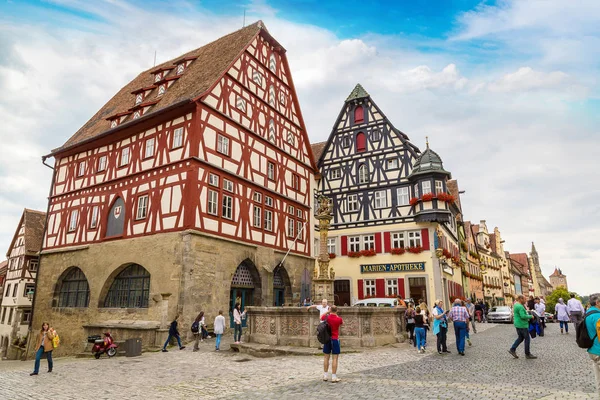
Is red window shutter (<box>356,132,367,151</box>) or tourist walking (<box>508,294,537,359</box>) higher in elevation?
red window shutter (<box>356,132,367,151</box>)

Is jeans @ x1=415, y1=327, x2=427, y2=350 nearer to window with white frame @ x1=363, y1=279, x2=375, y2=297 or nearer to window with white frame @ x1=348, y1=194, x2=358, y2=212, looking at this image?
window with white frame @ x1=363, y1=279, x2=375, y2=297

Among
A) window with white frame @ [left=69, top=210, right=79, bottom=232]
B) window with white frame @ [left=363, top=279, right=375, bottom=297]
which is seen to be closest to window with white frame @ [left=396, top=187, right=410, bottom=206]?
window with white frame @ [left=363, top=279, right=375, bottom=297]

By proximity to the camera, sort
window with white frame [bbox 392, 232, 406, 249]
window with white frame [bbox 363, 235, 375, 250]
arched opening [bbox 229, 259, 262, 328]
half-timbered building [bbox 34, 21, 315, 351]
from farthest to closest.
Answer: window with white frame [bbox 363, 235, 375, 250] → window with white frame [bbox 392, 232, 406, 249] → arched opening [bbox 229, 259, 262, 328] → half-timbered building [bbox 34, 21, 315, 351]

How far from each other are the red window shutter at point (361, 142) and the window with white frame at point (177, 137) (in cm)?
1552

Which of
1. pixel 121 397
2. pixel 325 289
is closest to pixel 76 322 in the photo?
pixel 325 289

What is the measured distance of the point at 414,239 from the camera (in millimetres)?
28531

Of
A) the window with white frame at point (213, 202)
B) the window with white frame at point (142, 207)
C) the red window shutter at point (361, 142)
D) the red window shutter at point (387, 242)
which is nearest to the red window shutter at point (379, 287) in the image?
the red window shutter at point (387, 242)

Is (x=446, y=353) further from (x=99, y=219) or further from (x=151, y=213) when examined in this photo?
(x=99, y=219)

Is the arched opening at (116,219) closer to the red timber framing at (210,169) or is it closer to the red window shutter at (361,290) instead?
the red timber framing at (210,169)

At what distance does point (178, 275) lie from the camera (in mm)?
17547

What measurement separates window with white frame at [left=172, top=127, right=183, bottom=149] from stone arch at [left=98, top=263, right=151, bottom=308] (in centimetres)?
584

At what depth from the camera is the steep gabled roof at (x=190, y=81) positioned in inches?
834

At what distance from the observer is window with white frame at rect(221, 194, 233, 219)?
20295 millimetres

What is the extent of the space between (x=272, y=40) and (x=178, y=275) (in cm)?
1576
